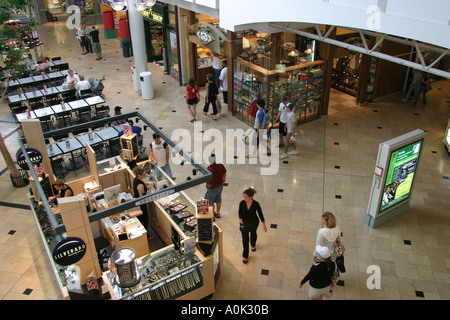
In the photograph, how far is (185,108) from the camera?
43.7ft

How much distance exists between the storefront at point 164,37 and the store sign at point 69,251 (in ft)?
33.5

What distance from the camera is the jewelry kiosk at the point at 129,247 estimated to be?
5.61 metres

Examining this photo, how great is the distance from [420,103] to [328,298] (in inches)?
370

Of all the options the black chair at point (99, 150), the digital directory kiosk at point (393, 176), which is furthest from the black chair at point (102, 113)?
the digital directory kiosk at point (393, 176)

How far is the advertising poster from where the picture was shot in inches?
292

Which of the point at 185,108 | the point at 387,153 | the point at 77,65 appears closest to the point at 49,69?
the point at 77,65

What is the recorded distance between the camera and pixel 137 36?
13.7 meters

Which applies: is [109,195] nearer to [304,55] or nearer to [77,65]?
[304,55]

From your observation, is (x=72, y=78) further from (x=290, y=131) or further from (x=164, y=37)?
(x=290, y=131)

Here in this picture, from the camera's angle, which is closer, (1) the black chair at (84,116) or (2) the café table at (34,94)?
(1) the black chair at (84,116)

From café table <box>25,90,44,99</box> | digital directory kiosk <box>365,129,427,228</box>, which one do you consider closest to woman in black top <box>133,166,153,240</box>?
digital directory kiosk <box>365,129,427,228</box>

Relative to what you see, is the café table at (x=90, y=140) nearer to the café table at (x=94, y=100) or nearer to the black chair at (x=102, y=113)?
the black chair at (x=102, y=113)

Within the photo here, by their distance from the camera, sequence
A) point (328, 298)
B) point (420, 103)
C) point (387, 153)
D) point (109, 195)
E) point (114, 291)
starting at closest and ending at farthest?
point (114, 291) < point (328, 298) < point (387, 153) < point (109, 195) < point (420, 103)

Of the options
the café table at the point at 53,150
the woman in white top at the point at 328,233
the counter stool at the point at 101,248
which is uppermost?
the woman in white top at the point at 328,233
